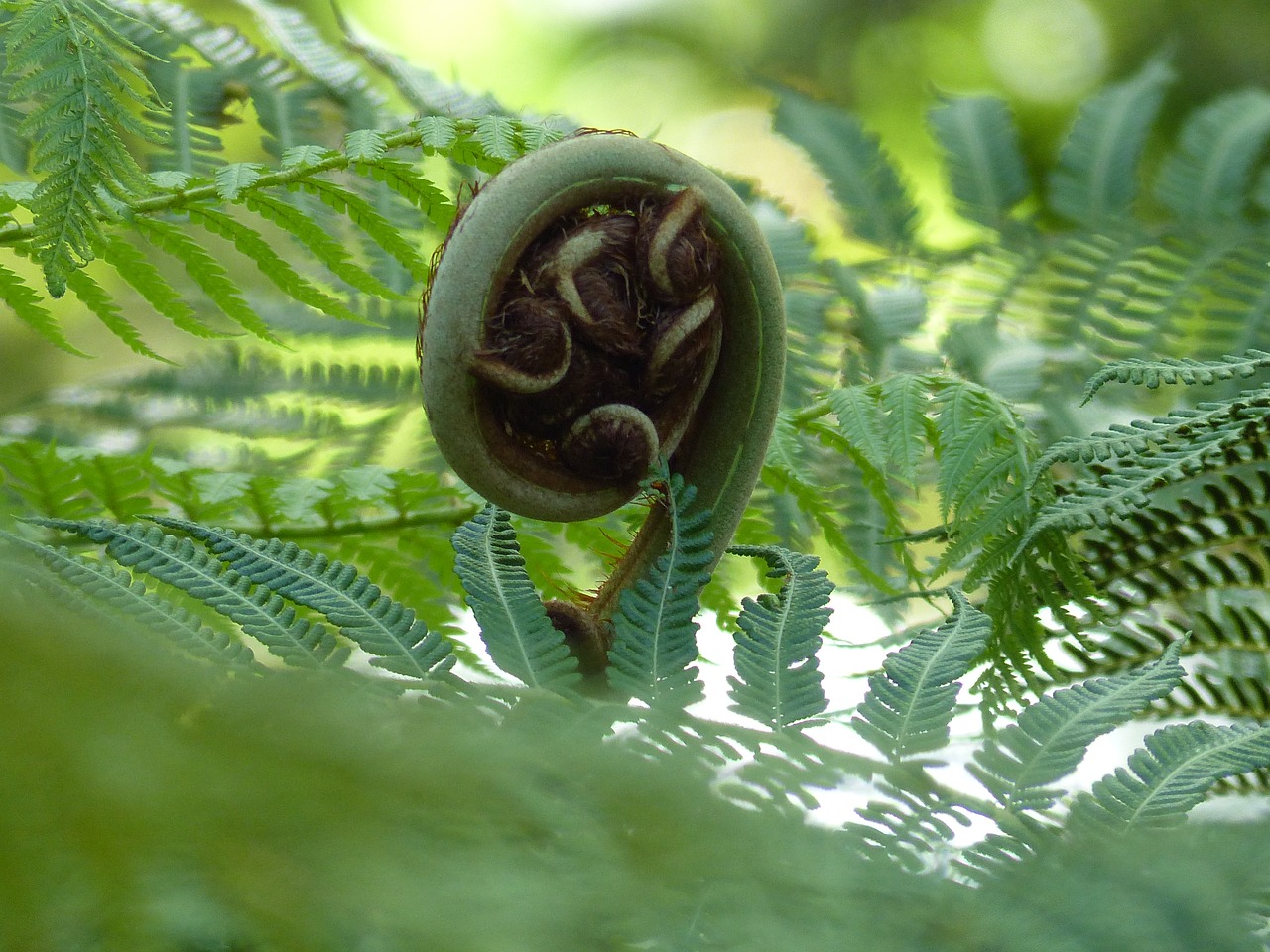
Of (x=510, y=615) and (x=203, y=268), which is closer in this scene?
(x=510, y=615)

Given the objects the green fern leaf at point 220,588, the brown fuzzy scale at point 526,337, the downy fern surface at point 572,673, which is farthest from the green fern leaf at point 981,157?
the green fern leaf at point 220,588

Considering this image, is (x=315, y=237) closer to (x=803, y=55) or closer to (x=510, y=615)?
(x=510, y=615)

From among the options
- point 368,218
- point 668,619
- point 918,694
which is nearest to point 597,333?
point 668,619

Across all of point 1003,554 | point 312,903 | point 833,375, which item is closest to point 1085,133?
point 833,375

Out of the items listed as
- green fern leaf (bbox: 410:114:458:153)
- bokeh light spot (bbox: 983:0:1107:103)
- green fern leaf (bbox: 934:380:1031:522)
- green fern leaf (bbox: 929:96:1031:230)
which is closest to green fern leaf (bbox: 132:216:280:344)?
green fern leaf (bbox: 410:114:458:153)

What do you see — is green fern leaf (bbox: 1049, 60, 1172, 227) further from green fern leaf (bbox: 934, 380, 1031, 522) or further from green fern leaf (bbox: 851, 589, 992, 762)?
green fern leaf (bbox: 851, 589, 992, 762)
